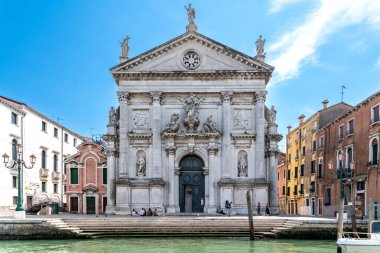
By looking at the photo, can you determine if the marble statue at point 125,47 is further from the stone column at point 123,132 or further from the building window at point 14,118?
the building window at point 14,118

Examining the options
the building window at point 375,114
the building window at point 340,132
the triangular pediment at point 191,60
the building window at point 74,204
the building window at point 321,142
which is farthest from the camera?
the building window at point 321,142

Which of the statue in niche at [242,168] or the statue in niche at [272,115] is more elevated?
the statue in niche at [272,115]

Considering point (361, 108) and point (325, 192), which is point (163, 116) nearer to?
point (361, 108)

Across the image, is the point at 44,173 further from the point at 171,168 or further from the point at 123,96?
the point at 171,168

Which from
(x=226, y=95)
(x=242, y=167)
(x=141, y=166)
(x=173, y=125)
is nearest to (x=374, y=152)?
(x=242, y=167)

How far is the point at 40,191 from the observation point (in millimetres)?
42875

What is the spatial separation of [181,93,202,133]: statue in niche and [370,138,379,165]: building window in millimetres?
12007

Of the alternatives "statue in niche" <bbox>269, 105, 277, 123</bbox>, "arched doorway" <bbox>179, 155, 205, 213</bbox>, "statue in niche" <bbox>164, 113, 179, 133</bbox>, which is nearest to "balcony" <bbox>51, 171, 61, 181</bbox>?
"arched doorway" <bbox>179, 155, 205, 213</bbox>

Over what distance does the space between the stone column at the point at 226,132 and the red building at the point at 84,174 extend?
40.3ft

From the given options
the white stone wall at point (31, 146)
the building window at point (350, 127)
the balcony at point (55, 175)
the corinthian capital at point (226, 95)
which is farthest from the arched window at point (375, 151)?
the balcony at point (55, 175)

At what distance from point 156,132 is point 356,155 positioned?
14.8m

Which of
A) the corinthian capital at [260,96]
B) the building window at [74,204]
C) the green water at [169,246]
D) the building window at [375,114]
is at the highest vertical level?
the corinthian capital at [260,96]

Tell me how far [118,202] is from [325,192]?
Result: 750 inches

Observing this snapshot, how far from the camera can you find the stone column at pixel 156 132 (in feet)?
109
